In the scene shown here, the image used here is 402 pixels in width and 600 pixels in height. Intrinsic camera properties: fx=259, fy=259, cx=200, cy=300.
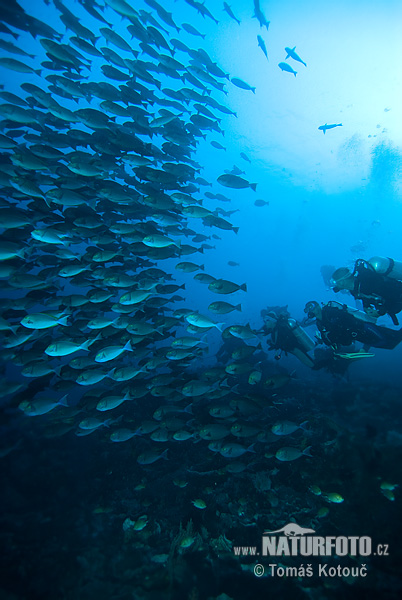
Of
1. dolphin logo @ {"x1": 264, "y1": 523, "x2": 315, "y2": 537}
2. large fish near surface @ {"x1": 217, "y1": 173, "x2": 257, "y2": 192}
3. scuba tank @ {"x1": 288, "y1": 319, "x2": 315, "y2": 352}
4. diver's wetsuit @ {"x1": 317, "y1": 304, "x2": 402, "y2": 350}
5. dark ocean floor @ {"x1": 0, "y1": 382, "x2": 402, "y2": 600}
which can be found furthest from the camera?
scuba tank @ {"x1": 288, "y1": 319, "x2": 315, "y2": 352}

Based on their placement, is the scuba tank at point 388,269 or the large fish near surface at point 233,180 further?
the large fish near surface at point 233,180

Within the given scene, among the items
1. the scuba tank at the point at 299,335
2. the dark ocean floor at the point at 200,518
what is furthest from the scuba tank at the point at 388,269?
the dark ocean floor at the point at 200,518

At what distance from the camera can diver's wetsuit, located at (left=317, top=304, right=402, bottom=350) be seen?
715 cm

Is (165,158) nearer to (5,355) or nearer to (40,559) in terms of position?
(5,355)

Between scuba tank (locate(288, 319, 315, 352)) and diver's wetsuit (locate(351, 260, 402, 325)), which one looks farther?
scuba tank (locate(288, 319, 315, 352))

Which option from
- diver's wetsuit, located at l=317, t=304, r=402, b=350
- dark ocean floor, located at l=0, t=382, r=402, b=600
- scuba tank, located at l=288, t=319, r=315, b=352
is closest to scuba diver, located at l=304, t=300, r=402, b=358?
diver's wetsuit, located at l=317, t=304, r=402, b=350

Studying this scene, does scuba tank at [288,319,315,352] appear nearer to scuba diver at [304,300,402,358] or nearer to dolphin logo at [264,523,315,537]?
scuba diver at [304,300,402,358]

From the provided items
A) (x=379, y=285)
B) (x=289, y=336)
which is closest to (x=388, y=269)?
(x=379, y=285)

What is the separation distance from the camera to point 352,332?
714 centimetres

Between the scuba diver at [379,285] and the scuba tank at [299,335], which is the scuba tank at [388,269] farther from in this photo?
the scuba tank at [299,335]

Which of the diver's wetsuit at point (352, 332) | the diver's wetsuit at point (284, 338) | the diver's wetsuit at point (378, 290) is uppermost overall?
the diver's wetsuit at point (378, 290)

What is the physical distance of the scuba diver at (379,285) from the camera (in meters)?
6.58

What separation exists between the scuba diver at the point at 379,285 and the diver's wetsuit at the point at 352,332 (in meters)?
0.49

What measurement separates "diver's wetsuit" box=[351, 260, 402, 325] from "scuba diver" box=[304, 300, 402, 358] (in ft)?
1.77
